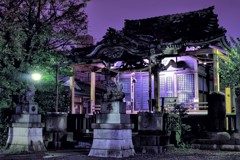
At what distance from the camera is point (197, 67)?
2531 cm

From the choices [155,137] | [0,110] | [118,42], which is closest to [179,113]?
[155,137]

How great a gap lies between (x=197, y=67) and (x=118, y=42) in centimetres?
753

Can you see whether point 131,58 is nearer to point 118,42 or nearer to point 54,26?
point 118,42

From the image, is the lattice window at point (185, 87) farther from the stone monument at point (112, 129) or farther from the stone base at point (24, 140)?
the stone base at point (24, 140)

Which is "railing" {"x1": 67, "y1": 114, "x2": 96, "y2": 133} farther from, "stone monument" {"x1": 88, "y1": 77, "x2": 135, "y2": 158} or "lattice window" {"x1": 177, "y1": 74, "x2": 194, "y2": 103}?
"lattice window" {"x1": 177, "y1": 74, "x2": 194, "y2": 103}

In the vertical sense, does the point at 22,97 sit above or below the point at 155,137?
above

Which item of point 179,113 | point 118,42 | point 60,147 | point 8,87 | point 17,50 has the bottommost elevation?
point 60,147

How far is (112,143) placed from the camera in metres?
12.7

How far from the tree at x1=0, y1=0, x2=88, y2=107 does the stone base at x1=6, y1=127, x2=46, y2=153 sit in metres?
2.02

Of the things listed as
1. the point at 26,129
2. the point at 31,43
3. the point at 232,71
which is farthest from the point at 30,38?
the point at 232,71

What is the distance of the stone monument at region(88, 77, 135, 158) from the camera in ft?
41.6

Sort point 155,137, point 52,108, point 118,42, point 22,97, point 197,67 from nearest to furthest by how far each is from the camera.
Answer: point 155,137 → point 22,97 → point 52,108 → point 118,42 → point 197,67

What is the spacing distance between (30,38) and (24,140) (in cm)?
602

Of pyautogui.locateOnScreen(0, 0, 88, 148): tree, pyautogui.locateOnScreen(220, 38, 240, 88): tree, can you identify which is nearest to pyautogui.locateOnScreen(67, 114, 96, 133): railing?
pyautogui.locateOnScreen(0, 0, 88, 148): tree
